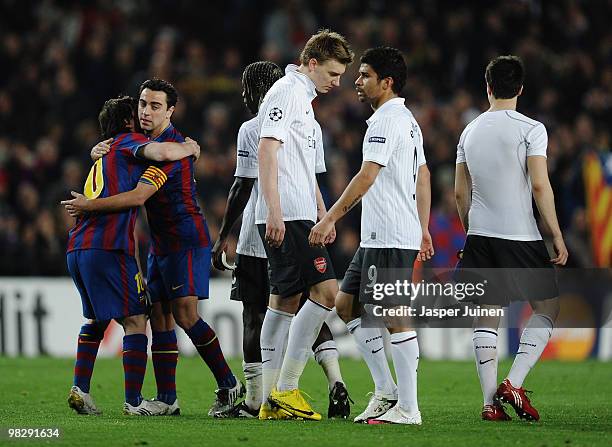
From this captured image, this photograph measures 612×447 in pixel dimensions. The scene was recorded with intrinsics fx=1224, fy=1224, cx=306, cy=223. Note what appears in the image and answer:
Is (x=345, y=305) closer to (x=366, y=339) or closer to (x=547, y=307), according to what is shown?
(x=366, y=339)

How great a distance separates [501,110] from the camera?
803 cm

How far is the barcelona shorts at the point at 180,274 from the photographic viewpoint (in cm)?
809

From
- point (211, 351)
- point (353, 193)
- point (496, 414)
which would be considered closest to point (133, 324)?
point (211, 351)

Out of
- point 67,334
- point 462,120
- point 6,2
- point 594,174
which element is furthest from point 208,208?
point 6,2

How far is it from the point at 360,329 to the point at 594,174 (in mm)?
7981

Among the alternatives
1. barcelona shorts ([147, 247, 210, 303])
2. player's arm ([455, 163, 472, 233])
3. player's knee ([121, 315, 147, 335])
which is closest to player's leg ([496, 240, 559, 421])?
player's arm ([455, 163, 472, 233])

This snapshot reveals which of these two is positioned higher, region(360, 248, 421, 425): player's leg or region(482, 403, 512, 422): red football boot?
region(360, 248, 421, 425): player's leg

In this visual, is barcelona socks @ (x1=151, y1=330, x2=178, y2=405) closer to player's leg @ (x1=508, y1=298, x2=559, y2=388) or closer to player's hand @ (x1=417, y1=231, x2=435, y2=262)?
player's hand @ (x1=417, y1=231, x2=435, y2=262)

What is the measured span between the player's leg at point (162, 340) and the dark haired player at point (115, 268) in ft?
0.37

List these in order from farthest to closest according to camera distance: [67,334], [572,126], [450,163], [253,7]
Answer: [253,7] → [572,126] → [450,163] → [67,334]

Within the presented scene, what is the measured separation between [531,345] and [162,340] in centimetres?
246

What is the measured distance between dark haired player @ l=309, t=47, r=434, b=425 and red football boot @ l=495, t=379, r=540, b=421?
623 mm

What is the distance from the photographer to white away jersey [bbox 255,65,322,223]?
7469mm

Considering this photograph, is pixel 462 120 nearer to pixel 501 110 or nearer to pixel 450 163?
pixel 450 163
